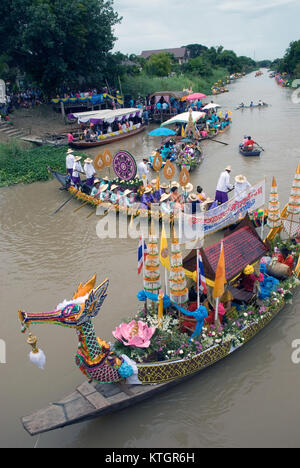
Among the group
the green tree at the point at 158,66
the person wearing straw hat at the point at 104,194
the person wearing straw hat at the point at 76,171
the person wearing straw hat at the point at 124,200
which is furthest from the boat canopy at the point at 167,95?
the green tree at the point at 158,66

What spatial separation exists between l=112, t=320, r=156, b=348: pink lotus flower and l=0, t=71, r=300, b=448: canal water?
1.00m

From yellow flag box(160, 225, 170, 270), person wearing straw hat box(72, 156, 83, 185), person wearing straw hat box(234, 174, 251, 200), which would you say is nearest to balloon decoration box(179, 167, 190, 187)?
person wearing straw hat box(234, 174, 251, 200)

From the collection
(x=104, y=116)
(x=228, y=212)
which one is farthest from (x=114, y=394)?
(x=104, y=116)

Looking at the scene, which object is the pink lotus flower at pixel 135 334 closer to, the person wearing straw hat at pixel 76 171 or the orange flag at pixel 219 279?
the orange flag at pixel 219 279

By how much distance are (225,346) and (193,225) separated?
4069 mm

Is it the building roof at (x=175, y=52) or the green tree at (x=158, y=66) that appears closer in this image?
the green tree at (x=158, y=66)

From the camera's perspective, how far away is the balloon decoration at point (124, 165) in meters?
12.0

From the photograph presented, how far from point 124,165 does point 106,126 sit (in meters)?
11.2

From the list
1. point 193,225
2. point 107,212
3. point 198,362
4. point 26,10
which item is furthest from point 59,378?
point 26,10

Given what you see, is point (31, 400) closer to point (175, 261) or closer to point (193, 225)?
point (175, 261)

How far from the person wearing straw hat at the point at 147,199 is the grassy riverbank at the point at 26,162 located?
21.9 ft

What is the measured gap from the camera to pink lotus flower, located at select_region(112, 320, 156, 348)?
5246 millimetres

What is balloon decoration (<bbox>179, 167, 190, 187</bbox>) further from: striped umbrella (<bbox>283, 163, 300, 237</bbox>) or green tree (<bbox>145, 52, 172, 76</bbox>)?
green tree (<bbox>145, 52, 172, 76</bbox>)

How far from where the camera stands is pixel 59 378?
235 inches
